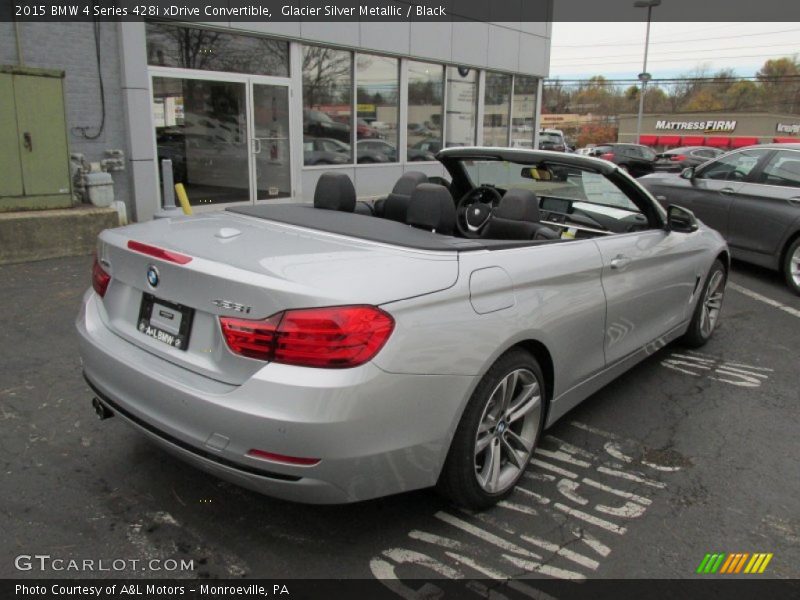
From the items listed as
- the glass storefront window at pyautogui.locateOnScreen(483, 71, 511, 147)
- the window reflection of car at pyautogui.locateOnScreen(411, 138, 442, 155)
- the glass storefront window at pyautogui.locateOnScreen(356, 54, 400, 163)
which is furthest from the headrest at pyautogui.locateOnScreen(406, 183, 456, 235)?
the glass storefront window at pyautogui.locateOnScreen(483, 71, 511, 147)

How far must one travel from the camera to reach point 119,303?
282 centimetres

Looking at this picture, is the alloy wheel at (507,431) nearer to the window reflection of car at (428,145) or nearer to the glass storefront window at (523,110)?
the window reflection of car at (428,145)

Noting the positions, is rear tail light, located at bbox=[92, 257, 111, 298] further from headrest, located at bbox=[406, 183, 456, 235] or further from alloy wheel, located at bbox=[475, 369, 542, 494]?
alloy wheel, located at bbox=[475, 369, 542, 494]

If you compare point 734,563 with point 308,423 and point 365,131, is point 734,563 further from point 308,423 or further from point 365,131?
point 365,131

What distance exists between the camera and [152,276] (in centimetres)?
263

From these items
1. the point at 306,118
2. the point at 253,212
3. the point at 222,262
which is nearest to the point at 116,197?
the point at 306,118

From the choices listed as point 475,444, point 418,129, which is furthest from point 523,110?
point 475,444

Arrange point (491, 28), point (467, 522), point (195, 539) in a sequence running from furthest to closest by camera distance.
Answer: point (491, 28) → point (467, 522) → point (195, 539)

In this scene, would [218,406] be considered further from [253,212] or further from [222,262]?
[253,212]

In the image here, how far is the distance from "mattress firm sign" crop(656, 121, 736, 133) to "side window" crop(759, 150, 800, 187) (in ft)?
194

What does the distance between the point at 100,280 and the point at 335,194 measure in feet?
4.53

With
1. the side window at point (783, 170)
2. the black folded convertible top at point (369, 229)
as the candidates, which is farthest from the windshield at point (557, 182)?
the side window at point (783, 170)

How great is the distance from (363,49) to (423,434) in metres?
11.6

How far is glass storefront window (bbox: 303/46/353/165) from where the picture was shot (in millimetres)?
11945
